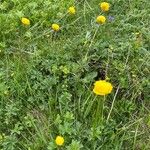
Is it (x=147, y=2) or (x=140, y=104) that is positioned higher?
(x=147, y=2)

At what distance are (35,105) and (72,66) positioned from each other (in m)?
0.39

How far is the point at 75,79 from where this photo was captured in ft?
10.2

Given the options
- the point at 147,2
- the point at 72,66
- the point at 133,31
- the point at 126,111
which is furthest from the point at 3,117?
the point at 147,2

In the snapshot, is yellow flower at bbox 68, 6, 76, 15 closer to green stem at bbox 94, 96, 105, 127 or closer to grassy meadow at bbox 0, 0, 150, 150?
grassy meadow at bbox 0, 0, 150, 150

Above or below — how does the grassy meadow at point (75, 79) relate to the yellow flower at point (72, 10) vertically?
below

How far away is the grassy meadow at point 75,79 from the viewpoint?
2.81 m

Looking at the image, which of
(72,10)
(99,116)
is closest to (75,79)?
(99,116)

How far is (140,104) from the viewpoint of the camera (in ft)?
10.2

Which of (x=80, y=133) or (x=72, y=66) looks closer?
(x=80, y=133)

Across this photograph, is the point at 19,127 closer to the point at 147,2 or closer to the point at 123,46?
the point at 123,46

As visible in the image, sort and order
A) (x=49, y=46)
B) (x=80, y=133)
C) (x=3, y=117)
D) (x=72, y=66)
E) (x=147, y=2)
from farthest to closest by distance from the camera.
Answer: (x=147, y=2) < (x=49, y=46) < (x=72, y=66) < (x=3, y=117) < (x=80, y=133)

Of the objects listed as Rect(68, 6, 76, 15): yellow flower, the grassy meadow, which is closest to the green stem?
the grassy meadow

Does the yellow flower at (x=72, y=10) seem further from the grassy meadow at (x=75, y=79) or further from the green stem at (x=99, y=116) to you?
the green stem at (x=99, y=116)

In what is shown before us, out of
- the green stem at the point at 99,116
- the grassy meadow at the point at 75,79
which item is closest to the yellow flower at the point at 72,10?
the grassy meadow at the point at 75,79
